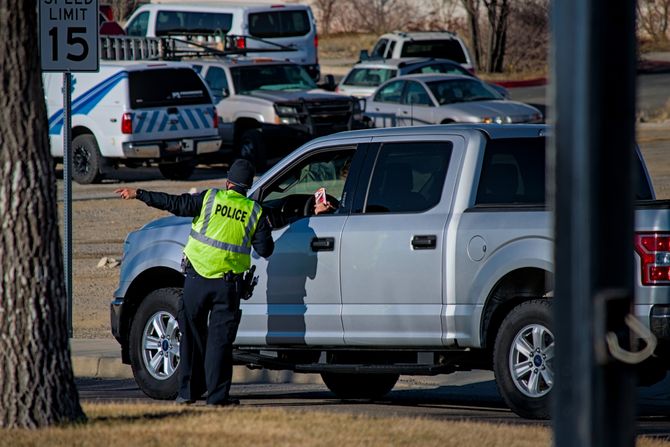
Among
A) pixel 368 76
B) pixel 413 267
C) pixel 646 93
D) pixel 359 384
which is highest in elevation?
pixel 368 76

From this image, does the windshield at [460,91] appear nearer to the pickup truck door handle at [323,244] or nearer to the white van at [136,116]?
the white van at [136,116]

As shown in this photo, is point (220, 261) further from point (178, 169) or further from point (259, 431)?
point (178, 169)

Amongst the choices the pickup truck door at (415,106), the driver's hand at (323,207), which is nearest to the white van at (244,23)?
the pickup truck door at (415,106)

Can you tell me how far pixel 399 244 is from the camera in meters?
9.23

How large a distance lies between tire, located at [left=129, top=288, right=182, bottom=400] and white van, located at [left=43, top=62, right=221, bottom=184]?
12779mm

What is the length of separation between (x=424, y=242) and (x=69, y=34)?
14.7 feet

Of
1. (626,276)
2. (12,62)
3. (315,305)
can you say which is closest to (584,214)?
(626,276)

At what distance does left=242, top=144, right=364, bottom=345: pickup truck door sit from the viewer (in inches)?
374

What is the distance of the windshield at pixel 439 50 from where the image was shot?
1356 inches

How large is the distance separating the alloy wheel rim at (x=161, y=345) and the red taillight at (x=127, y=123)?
12796mm

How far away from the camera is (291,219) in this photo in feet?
32.3

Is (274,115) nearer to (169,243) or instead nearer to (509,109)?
(509,109)

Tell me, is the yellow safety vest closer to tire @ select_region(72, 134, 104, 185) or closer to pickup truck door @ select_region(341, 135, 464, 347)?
pickup truck door @ select_region(341, 135, 464, 347)

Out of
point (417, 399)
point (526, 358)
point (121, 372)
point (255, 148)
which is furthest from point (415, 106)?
point (526, 358)
